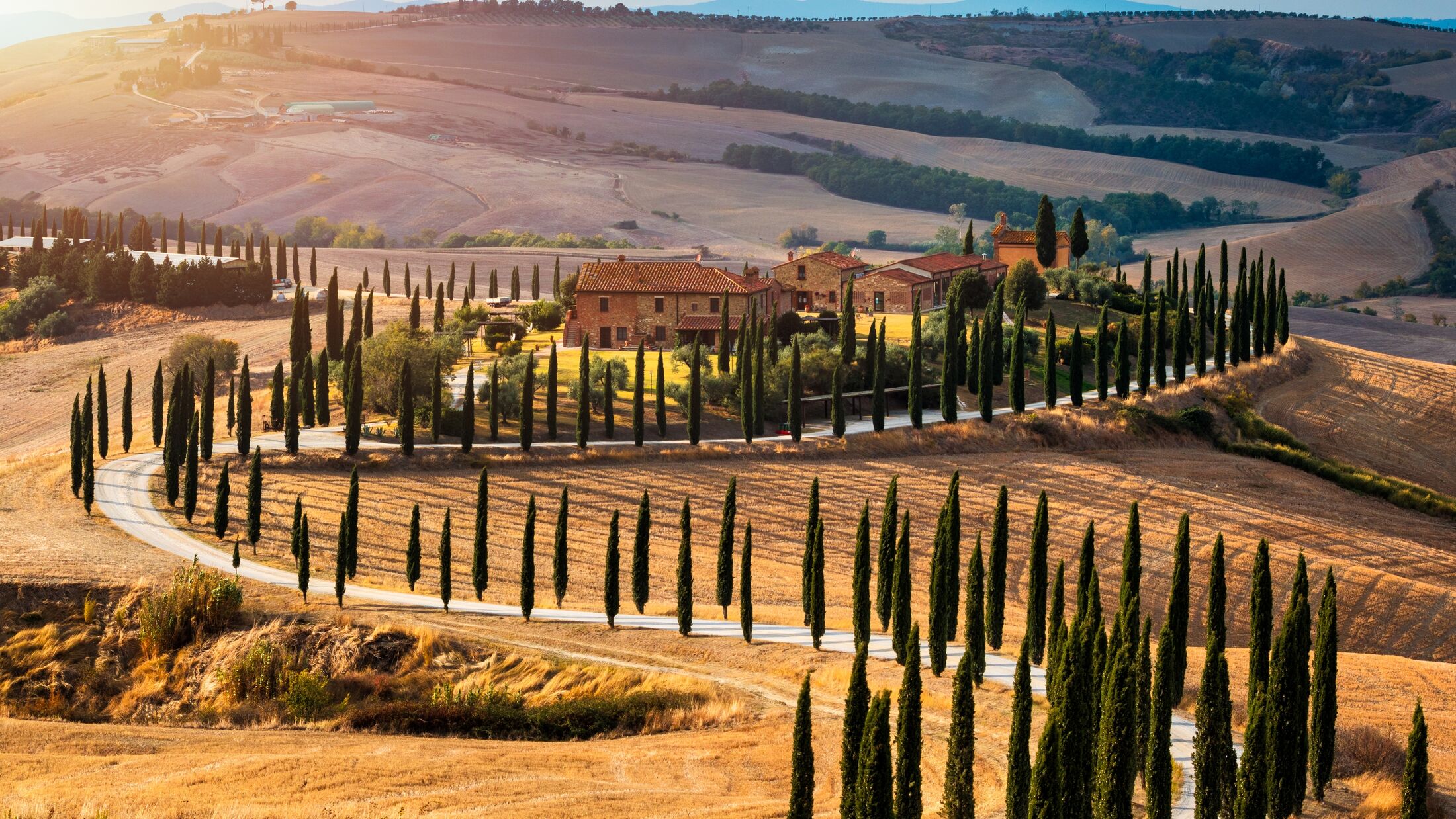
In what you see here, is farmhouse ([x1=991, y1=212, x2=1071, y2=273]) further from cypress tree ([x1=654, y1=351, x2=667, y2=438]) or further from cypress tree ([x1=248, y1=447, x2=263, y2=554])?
cypress tree ([x1=248, y1=447, x2=263, y2=554])

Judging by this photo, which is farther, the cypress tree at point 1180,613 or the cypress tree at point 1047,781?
the cypress tree at point 1180,613

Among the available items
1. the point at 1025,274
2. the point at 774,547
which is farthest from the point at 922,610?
the point at 1025,274

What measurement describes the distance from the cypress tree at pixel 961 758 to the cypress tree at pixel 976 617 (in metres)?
8.66

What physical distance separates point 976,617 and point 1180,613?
499 cm

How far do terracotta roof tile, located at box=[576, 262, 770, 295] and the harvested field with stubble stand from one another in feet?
96.9

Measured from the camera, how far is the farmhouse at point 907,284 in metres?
98.0

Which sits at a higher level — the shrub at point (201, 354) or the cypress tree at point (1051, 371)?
the cypress tree at point (1051, 371)

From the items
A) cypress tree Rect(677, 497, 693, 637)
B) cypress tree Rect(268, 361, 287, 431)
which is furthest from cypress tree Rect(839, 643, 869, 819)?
cypress tree Rect(268, 361, 287, 431)

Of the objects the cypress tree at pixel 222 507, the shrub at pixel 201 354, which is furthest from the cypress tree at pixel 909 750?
the shrub at pixel 201 354

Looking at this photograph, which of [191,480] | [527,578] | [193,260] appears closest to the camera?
[527,578]

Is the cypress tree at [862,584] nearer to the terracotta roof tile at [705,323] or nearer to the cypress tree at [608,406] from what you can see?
the cypress tree at [608,406]

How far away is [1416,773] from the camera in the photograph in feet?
89.3

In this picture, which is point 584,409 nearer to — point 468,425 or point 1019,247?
point 468,425

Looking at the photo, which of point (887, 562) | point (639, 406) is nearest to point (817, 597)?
point (887, 562)
